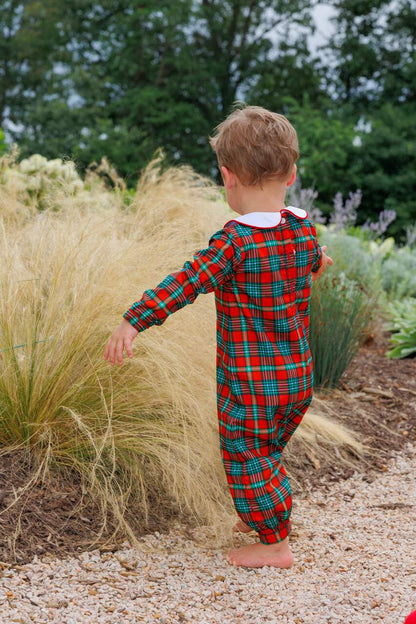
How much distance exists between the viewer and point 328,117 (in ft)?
58.2

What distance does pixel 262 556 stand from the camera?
2.21m

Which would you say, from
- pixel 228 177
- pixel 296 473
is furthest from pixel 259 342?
pixel 296 473

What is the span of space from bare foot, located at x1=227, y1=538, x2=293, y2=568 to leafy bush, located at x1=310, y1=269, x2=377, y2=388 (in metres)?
1.79

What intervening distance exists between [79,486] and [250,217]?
1.16 m

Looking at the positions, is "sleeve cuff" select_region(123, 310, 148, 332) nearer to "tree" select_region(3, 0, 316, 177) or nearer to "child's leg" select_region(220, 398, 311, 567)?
"child's leg" select_region(220, 398, 311, 567)

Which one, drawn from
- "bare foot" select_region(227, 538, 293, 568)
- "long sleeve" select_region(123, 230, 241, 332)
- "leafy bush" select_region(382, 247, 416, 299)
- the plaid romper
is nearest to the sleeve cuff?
"long sleeve" select_region(123, 230, 241, 332)

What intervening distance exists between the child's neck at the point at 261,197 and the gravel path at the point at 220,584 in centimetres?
119

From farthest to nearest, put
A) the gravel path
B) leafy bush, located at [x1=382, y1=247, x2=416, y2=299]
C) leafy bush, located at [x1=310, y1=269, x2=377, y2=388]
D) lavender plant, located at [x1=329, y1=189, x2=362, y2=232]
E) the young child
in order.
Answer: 1. leafy bush, located at [x1=382, y1=247, x2=416, y2=299]
2. lavender plant, located at [x1=329, y1=189, x2=362, y2=232]
3. leafy bush, located at [x1=310, y1=269, x2=377, y2=388]
4. the young child
5. the gravel path

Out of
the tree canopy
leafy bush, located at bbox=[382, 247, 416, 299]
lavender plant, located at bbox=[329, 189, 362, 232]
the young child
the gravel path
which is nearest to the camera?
the gravel path

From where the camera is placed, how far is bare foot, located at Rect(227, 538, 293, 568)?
220cm

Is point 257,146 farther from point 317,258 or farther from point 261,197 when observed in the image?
point 317,258

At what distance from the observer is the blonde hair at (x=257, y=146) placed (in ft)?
6.62

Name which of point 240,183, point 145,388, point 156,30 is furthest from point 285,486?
point 156,30

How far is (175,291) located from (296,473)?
142cm
